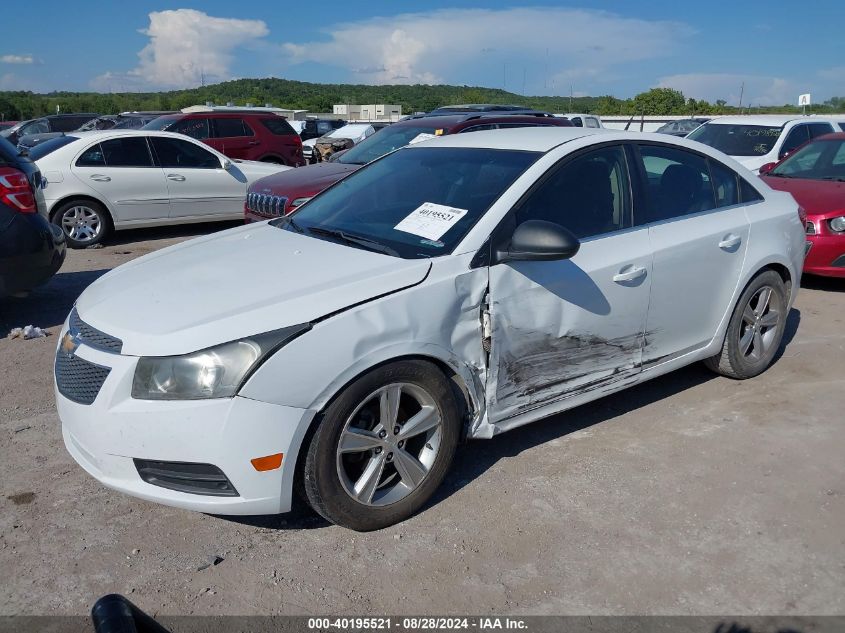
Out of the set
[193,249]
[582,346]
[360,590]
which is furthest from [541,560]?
[193,249]

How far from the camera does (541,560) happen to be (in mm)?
3260

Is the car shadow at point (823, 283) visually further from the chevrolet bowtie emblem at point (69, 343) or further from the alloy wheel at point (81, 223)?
the alloy wheel at point (81, 223)

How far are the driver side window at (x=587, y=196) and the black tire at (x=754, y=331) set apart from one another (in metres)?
1.28

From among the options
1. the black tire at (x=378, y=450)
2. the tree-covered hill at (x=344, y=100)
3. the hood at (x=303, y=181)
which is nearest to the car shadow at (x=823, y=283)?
the hood at (x=303, y=181)

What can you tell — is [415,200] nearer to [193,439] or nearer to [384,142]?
[193,439]

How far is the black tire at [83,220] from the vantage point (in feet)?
32.7

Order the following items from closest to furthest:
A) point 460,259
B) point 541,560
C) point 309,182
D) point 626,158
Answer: point 541,560 < point 460,259 < point 626,158 < point 309,182

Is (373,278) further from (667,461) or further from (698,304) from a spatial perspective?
(698,304)

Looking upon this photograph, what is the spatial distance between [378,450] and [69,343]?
58.2 inches

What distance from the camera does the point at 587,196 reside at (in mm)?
4172

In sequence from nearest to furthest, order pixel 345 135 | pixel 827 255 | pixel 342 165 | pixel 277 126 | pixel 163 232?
pixel 827 255, pixel 342 165, pixel 163 232, pixel 277 126, pixel 345 135

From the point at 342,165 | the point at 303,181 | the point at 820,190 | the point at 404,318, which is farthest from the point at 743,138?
the point at 404,318

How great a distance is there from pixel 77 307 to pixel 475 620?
2342 mm

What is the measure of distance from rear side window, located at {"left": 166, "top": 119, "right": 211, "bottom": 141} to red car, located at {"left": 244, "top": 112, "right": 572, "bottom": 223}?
5.62 metres
